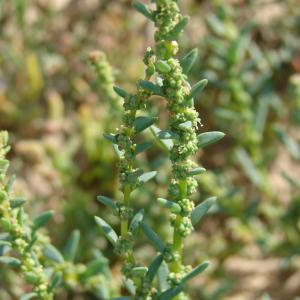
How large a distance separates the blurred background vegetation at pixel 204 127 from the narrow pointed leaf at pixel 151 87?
1095mm

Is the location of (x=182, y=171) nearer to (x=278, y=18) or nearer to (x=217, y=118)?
(x=217, y=118)

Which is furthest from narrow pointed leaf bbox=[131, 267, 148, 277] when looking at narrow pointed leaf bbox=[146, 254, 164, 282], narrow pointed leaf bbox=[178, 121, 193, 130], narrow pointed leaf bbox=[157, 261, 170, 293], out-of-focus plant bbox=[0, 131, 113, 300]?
narrow pointed leaf bbox=[178, 121, 193, 130]

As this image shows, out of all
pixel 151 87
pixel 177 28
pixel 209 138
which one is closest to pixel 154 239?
pixel 209 138

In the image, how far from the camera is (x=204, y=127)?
3.43 metres

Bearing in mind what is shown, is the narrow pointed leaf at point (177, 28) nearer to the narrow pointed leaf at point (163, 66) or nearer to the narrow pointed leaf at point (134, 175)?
the narrow pointed leaf at point (163, 66)

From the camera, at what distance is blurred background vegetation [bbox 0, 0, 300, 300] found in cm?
292

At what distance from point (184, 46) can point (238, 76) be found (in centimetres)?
50

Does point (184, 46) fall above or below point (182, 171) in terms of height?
above

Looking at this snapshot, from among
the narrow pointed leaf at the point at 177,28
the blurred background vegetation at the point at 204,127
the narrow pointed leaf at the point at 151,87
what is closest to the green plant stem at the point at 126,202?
the narrow pointed leaf at the point at 151,87

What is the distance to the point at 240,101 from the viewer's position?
293 cm

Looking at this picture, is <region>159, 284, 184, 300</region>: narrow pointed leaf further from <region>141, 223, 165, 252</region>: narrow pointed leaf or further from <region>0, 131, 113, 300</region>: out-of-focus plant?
<region>0, 131, 113, 300</region>: out-of-focus plant

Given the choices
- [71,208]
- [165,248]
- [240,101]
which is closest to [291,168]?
[240,101]

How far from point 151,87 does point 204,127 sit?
1925mm

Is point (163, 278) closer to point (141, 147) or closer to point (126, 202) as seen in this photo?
point (126, 202)
